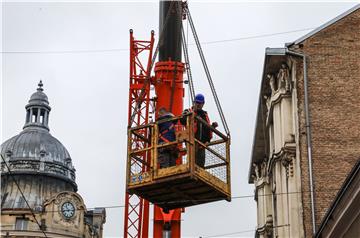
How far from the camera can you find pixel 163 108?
19.0 meters

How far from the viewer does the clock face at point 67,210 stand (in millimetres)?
69500

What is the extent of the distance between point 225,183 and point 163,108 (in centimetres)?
254

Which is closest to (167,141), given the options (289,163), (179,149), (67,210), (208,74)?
(179,149)

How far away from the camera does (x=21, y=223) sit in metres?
67.6

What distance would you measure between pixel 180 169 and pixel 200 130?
0.92 m

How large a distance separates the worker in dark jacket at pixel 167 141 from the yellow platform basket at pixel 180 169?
49 mm

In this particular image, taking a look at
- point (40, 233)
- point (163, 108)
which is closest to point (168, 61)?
point (163, 108)

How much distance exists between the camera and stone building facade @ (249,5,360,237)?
26.8 metres

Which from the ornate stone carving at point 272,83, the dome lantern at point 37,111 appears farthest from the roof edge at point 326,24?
the dome lantern at point 37,111

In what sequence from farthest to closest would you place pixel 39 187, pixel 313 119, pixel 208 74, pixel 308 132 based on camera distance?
1. pixel 39 187
2. pixel 313 119
3. pixel 308 132
4. pixel 208 74

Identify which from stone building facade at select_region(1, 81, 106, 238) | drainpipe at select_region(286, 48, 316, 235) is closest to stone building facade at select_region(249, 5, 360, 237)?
drainpipe at select_region(286, 48, 316, 235)

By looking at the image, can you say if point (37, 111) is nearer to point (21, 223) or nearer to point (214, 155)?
point (21, 223)

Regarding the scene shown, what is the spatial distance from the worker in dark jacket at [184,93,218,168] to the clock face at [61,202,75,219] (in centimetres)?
5354

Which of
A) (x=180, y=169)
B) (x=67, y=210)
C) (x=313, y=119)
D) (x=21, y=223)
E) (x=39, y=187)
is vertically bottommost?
(x=180, y=169)
